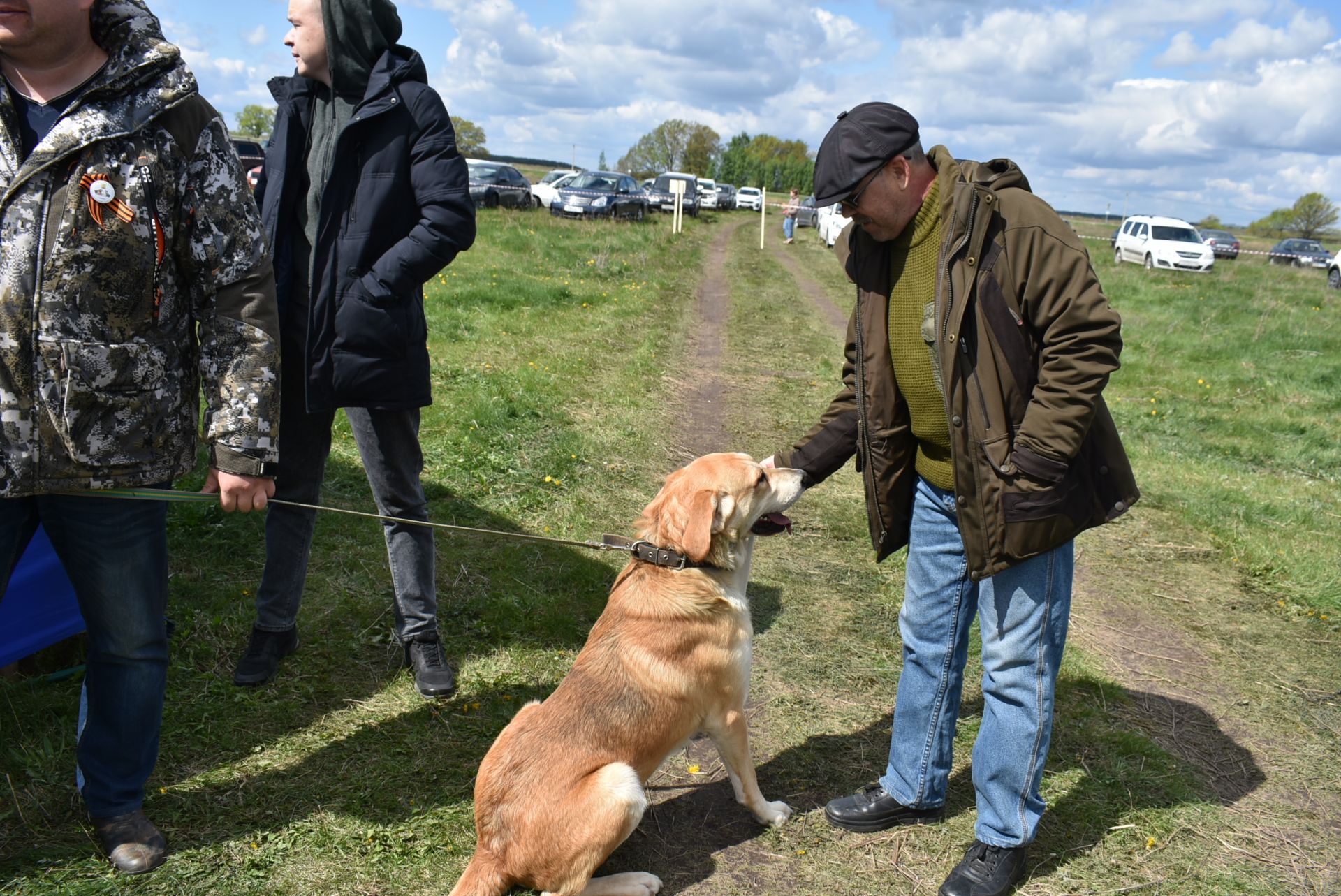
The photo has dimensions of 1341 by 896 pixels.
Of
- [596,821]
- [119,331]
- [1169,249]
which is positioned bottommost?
[596,821]

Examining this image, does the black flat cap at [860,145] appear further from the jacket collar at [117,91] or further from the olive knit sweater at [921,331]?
the jacket collar at [117,91]

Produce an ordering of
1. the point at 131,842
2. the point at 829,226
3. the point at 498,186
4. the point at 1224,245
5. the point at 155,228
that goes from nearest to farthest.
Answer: the point at 155,228 → the point at 131,842 → the point at 498,186 → the point at 829,226 → the point at 1224,245

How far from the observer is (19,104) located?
2.32 m

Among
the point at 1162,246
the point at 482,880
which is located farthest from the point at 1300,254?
the point at 482,880

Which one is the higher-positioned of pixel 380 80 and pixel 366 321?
pixel 380 80

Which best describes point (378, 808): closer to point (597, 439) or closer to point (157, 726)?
point (157, 726)

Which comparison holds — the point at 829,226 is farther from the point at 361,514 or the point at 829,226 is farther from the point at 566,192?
the point at 361,514

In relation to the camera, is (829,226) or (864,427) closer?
(864,427)

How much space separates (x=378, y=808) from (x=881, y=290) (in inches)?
95.3

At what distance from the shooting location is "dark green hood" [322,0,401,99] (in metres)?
3.20

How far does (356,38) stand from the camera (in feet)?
10.7

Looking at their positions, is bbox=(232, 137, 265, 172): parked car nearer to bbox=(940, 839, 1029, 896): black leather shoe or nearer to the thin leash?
the thin leash

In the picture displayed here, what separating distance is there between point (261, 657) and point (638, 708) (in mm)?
1817

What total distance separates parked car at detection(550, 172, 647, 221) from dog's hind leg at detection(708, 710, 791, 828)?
86.1 feet
